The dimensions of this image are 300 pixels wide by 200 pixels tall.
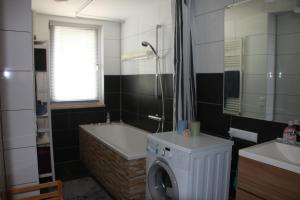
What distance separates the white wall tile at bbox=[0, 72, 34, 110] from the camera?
4.47ft

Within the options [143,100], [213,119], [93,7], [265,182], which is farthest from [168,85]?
[265,182]

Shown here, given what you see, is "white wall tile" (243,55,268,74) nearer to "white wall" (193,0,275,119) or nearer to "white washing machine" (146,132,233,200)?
"white wall" (193,0,275,119)

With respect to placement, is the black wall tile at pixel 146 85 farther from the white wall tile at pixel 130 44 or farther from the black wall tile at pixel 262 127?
the black wall tile at pixel 262 127

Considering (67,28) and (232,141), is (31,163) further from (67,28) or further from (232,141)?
(67,28)

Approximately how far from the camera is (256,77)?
192cm

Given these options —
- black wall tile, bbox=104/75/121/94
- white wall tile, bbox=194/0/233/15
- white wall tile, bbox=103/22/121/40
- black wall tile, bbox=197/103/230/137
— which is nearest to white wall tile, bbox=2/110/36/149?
black wall tile, bbox=197/103/230/137

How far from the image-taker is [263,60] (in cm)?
185

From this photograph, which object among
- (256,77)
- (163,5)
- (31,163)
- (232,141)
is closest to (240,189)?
(232,141)

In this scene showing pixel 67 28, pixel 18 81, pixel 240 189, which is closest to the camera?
pixel 18 81

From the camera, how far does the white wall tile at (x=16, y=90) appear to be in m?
1.36

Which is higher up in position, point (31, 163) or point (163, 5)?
point (163, 5)

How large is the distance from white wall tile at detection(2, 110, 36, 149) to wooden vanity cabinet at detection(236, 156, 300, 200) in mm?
1297

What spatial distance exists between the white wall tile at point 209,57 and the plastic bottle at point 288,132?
762mm

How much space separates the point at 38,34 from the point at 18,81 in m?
2.39
